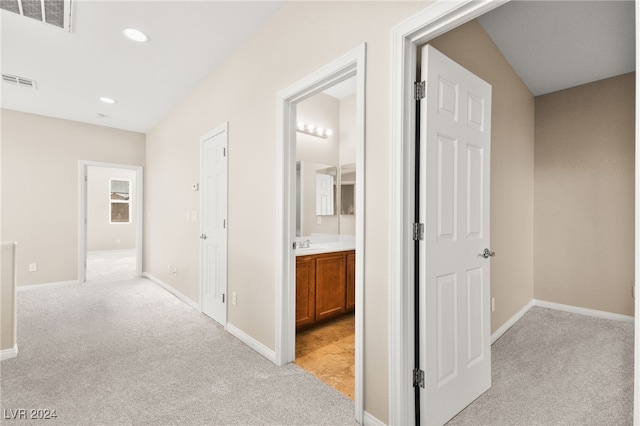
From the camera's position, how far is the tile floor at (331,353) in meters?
2.17

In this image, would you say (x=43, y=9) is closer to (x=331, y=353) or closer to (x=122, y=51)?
(x=122, y=51)

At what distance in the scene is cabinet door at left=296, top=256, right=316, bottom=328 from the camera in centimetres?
287

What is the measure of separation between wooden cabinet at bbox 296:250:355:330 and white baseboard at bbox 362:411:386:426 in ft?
4.14

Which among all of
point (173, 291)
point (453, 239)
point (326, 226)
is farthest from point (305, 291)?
point (173, 291)

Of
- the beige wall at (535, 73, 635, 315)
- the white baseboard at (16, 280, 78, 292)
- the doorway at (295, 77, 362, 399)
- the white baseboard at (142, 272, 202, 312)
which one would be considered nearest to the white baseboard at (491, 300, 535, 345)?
the beige wall at (535, 73, 635, 315)

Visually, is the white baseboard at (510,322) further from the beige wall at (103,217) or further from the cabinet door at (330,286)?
the beige wall at (103,217)

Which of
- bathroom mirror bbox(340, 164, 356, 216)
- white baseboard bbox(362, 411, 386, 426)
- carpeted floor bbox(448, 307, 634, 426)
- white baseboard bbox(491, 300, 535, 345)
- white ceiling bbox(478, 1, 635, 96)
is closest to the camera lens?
white baseboard bbox(362, 411, 386, 426)

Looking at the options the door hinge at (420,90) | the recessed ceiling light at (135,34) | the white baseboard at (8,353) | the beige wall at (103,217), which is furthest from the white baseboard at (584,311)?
the beige wall at (103,217)

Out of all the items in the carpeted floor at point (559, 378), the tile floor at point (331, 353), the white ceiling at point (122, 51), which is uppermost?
the white ceiling at point (122, 51)

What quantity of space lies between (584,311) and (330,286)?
301 cm

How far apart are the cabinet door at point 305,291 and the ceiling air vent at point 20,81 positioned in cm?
374

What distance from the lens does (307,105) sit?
388 centimetres

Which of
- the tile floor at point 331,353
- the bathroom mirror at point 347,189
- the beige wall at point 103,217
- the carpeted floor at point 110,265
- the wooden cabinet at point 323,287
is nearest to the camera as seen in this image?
the tile floor at point 331,353

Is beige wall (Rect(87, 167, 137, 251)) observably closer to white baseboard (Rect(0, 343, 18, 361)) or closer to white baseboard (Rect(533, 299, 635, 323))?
white baseboard (Rect(0, 343, 18, 361))
